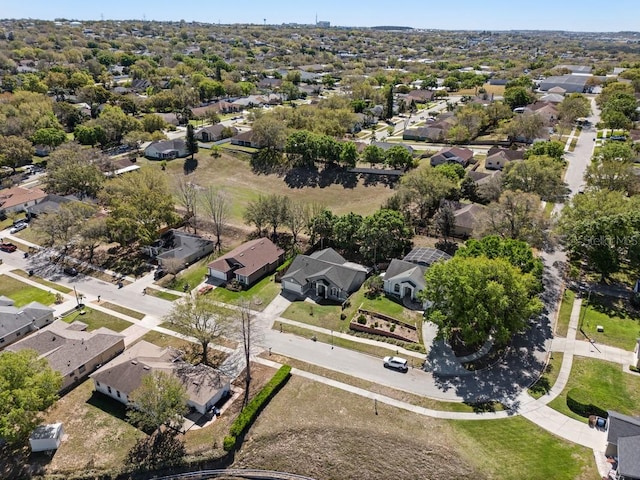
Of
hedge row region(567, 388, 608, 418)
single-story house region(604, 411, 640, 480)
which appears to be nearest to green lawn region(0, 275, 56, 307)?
hedge row region(567, 388, 608, 418)

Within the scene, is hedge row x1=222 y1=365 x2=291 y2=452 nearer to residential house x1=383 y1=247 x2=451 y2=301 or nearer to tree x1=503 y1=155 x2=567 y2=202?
residential house x1=383 y1=247 x2=451 y2=301

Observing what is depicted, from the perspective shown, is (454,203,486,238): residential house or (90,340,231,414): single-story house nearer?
(90,340,231,414): single-story house

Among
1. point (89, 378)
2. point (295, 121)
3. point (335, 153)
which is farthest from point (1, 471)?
point (295, 121)

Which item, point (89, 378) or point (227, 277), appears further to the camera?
point (227, 277)

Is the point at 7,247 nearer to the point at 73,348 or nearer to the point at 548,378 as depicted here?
the point at 73,348

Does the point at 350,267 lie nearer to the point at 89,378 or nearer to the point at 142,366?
the point at 142,366

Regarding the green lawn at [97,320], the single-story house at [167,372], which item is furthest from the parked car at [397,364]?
the green lawn at [97,320]
